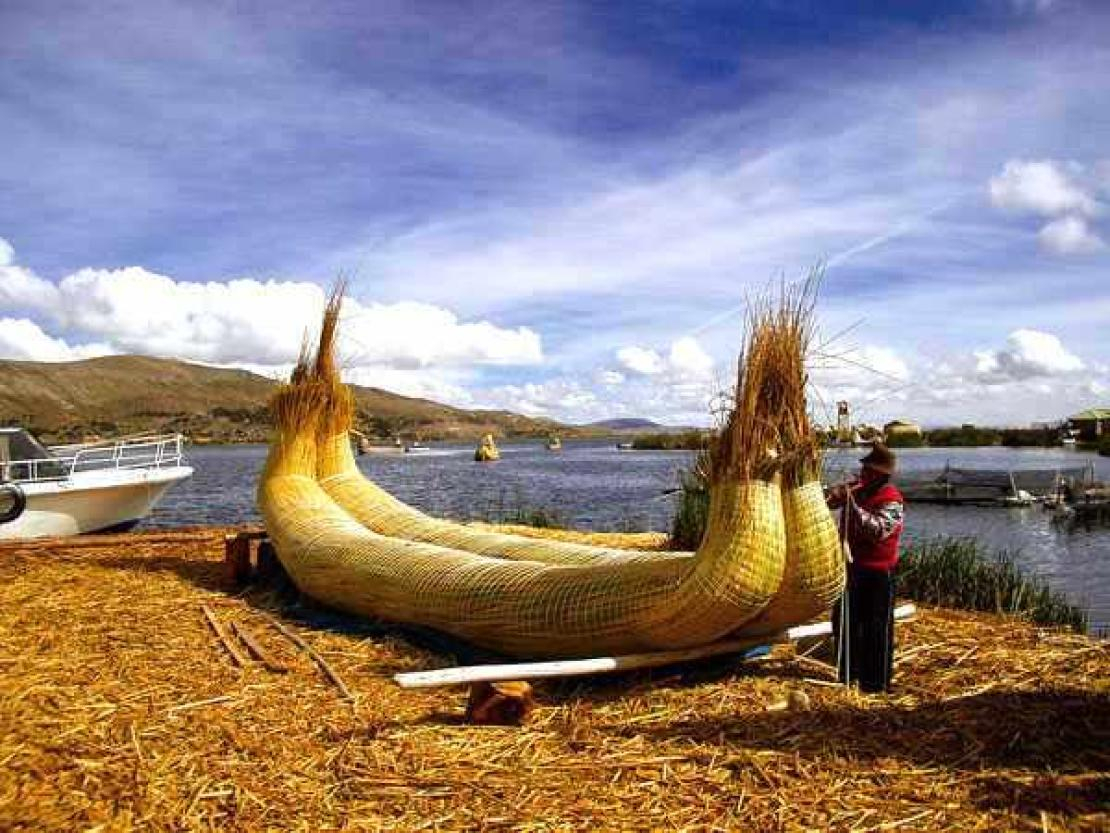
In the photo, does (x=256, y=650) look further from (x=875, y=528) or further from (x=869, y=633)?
(x=875, y=528)

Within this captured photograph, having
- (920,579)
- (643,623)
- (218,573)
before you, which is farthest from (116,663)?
(920,579)

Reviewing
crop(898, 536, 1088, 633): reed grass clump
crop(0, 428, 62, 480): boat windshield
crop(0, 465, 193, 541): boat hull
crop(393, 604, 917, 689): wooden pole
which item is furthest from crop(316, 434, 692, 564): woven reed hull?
crop(0, 428, 62, 480): boat windshield

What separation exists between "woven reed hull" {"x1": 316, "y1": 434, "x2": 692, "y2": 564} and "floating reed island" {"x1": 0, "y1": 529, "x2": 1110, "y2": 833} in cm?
108

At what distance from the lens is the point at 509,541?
735 cm

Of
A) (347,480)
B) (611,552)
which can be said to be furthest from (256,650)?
(347,480)

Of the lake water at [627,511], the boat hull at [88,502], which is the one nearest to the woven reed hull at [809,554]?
the lake water at [627,511]

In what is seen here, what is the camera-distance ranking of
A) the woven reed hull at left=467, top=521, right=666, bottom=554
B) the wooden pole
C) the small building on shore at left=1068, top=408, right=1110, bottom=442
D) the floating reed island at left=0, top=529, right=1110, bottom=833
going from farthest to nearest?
1. the small building on shore at left=1068, top=408, right=1110, bottom=442
2. the woven reed hull at left=467, top=521, right=666, bottom=554
3. the wooden pole
4. the floating reed island at left=0, top=529, right=1110, bottom=833

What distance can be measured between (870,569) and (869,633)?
1.15ft

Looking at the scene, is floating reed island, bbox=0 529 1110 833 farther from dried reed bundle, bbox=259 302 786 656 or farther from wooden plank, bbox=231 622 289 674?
dried reed bundle, bbox=259 302 786 656

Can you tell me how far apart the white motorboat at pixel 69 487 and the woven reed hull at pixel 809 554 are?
11.7 meters

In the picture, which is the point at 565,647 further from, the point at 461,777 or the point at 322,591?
the point at 322,591

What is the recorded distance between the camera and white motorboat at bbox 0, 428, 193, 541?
14.3m

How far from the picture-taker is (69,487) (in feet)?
47.9

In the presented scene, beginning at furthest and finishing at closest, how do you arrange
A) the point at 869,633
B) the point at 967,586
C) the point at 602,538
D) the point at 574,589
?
the point at 602,538 → the point at 967,586 → the point at 574,589 → the point at 869,633
